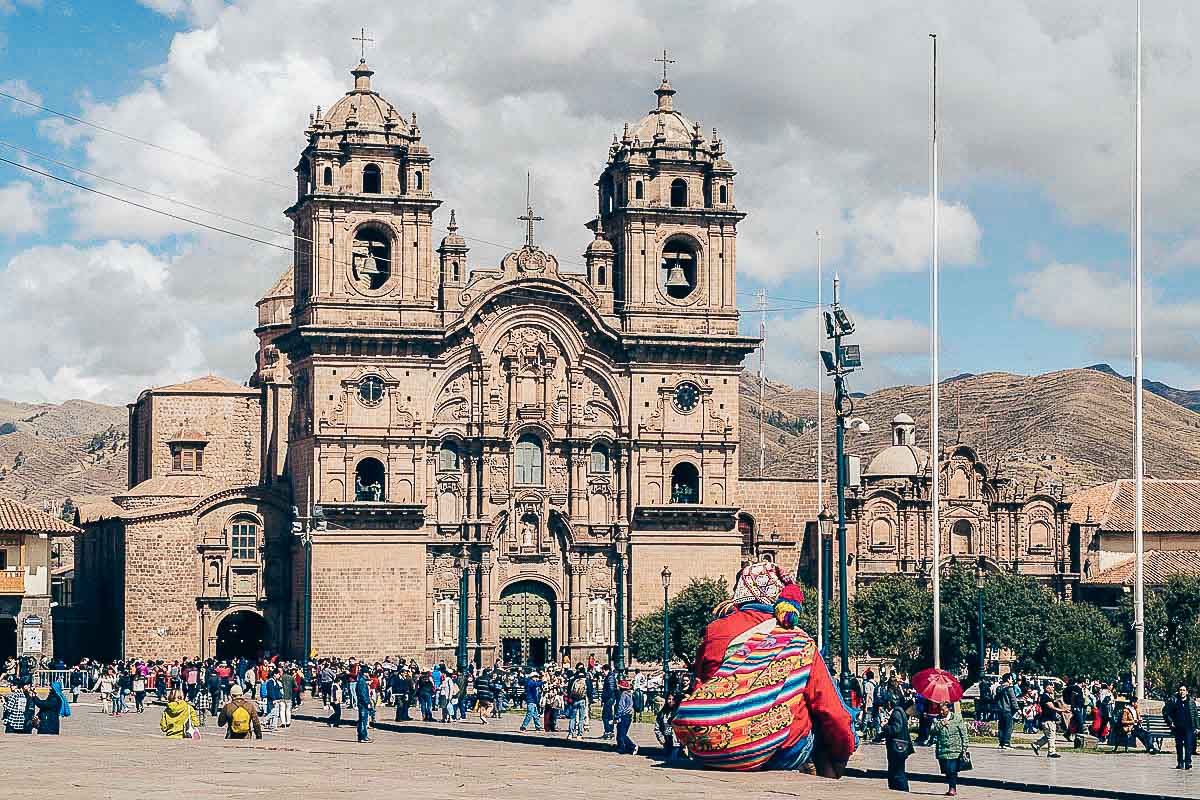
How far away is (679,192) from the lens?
78125 mm

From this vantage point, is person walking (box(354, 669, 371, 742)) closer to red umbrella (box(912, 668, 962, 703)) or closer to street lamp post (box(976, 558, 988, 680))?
red umbrella (box(912, 668, 962, 703))

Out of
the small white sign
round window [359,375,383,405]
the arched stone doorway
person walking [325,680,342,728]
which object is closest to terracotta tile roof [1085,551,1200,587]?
round window [359,375,383,405]

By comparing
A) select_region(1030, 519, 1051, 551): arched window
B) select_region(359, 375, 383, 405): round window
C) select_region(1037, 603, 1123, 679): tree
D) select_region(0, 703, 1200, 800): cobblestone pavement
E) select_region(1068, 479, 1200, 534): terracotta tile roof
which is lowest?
select_region(0, 703, 1200, 800): cobblestone pavement

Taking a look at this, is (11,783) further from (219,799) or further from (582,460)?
(582,460)

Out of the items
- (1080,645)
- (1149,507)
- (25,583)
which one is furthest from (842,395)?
(1149,507)

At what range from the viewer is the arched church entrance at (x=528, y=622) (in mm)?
76062

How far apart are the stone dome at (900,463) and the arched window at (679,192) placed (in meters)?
15.8

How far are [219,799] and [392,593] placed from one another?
4494 centimetres

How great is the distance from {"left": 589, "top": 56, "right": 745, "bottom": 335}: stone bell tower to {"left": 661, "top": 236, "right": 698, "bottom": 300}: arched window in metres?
0.03

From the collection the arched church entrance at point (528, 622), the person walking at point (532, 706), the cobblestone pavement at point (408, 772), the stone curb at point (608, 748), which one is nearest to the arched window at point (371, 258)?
the arched church entrance at point (528, 622)

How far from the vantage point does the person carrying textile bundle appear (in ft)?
111

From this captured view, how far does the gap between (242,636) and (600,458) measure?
1364 centimetres

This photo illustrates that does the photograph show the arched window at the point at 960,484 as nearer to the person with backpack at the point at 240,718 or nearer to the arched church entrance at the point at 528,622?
the arched church entrance at the point at 528,622

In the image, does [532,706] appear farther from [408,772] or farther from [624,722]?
[408,772]
